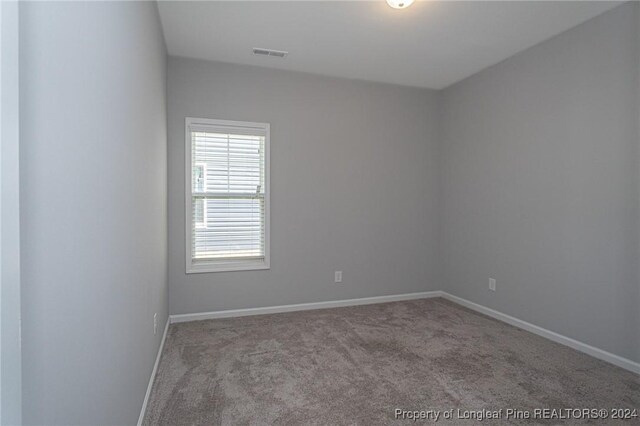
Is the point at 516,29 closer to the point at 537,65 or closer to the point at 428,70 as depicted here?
the point at 537,65

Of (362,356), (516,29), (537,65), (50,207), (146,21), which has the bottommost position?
(362,356)

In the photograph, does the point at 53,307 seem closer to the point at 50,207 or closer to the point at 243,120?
the point at 50,207

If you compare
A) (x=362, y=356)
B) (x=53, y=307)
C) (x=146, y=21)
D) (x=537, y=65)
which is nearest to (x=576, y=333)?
(x=362, y=356)

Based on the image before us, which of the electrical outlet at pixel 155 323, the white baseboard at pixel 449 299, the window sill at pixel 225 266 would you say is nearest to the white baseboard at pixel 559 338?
the white baseboard at pixel 449 299

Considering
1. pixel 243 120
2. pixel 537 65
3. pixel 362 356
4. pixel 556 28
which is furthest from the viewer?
pixel 243 120

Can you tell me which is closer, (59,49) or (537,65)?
(59,49)

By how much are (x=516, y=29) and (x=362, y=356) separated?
10.1 ft

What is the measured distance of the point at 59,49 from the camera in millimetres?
889

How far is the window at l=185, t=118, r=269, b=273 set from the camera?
3529 millimetres

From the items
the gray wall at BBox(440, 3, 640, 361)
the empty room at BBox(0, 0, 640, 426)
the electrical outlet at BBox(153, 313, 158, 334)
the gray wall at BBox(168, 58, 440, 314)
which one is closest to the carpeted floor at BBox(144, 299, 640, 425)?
the empty room at BBox(0, 0, 640, 426)

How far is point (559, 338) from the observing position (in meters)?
3.00

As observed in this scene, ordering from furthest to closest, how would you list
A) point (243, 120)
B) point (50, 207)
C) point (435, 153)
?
1. point (435, 153)
2. point (243, 120)
3. point (50, 207)

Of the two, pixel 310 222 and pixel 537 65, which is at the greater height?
pixel 537 65

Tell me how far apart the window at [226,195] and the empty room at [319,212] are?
2 cm
